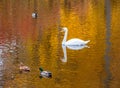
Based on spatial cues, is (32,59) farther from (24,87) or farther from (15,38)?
(15,38)

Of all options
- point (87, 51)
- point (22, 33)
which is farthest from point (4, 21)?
point (87, 51)

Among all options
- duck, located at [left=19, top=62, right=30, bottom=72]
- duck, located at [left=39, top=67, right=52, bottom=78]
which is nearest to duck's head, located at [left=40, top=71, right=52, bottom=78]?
duck, located at [left=39, top=67, right=52, bottom=78]

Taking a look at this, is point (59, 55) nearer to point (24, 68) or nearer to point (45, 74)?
point (24, 68)

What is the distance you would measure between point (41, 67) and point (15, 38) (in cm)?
723

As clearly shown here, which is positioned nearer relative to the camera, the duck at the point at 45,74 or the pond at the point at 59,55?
the pond at the point at 59,55

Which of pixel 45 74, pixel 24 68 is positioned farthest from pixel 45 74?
pixel 24 68

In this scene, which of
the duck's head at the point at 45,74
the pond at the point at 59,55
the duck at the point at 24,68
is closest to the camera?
the pond at the point at 59,55

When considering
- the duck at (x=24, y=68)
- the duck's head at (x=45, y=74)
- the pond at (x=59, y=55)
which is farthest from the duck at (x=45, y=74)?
the duck at (x=24, y=68)

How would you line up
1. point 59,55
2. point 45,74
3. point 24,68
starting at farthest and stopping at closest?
1. point 59,55
2. point 24,68
3. point 45,74

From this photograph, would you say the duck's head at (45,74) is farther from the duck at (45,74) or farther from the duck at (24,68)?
the duck at (24,68)

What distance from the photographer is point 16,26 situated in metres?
27.5

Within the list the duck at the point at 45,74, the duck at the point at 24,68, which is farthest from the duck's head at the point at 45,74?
the duck at the point at 24,68

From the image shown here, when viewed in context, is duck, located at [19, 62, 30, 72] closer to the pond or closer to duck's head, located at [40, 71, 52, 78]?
the pond

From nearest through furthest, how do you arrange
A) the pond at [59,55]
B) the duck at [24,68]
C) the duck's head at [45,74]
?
1. the pond at [59,55]
2. the duck's head at [45,74]
3. the duck at [24,68]
